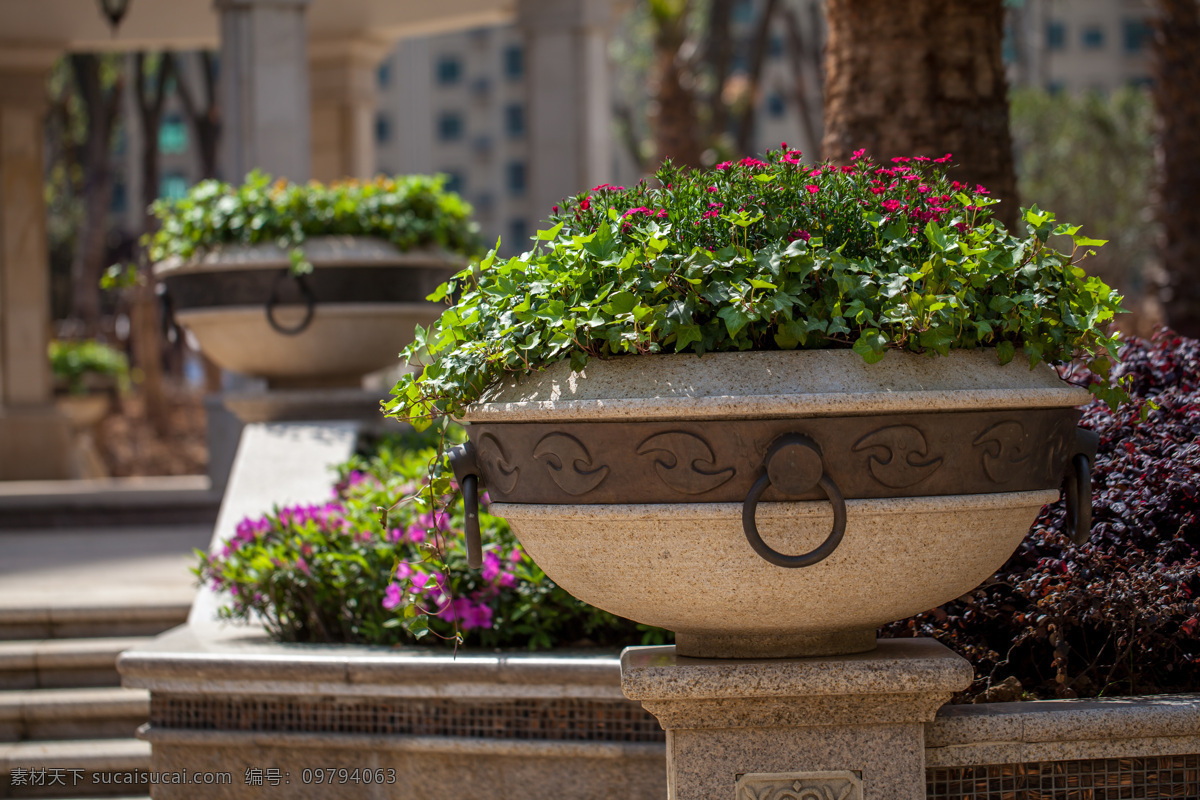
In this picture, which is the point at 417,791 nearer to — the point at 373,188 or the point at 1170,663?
the point at 1170,663

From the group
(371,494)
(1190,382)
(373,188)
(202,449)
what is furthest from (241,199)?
(202,449)

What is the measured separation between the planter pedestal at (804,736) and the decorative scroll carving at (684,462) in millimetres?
441

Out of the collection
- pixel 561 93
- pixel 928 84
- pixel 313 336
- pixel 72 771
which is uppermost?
pixel 561 93

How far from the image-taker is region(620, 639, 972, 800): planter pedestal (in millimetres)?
2498

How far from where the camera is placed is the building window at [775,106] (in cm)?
6254

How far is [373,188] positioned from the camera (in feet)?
19.9

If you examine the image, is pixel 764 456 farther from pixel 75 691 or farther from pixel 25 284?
pixel 25 284

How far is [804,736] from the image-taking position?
254cm

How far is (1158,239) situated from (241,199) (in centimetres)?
798

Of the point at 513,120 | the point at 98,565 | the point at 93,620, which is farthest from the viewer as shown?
the point at 513,120

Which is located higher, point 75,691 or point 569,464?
point 569,464

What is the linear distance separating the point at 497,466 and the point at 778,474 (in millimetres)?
629

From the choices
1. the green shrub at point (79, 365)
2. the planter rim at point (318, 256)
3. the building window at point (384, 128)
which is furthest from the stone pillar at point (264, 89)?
the building window at point (384, 128)

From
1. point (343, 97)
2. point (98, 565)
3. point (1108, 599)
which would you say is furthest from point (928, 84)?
point (343, 97)
